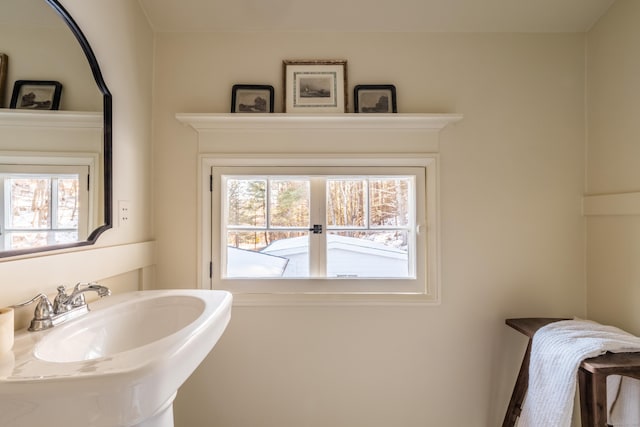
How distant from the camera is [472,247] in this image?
1.42m

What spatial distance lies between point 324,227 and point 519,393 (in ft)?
3.58

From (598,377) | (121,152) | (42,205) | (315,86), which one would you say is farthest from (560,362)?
(121,152)

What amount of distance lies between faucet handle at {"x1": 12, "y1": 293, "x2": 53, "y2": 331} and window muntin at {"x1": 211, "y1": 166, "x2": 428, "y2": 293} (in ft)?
2.22

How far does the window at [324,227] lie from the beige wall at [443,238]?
0.10 m

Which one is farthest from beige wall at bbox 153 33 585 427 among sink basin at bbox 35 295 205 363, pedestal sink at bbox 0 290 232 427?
pedestal sink at bbox 0 290 232 427

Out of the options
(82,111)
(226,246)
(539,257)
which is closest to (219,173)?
(226,246)

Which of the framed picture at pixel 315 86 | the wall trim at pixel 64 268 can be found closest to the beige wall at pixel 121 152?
the wall trim at pixel 64 268

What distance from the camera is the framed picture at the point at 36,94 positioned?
2.55 feet

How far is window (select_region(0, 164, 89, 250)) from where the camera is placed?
0.74 meters

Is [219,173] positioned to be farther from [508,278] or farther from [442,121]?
[508,278]

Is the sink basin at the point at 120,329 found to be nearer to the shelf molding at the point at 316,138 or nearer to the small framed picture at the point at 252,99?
the shelf molding at the point at 316,138

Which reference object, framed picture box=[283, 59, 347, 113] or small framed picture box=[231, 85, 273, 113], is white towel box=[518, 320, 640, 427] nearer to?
framed picture box=[283, 59, 347, 113]

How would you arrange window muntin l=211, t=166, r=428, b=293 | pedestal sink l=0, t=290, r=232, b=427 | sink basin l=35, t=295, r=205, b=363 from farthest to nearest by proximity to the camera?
window muntin l=211, t=166, r=428, b=293 → sink basin l=35, t=295, r=205, b=363 → pedestal sink l=0, t=290, r=232, b=427

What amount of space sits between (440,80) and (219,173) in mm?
1155
